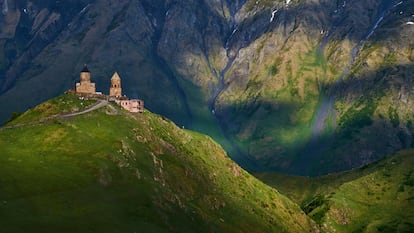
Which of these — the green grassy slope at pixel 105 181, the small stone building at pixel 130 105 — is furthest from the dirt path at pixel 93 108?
the small stone building at pixel 130 105

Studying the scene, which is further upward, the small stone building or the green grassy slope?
the small stone building

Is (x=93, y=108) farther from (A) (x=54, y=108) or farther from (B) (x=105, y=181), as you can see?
(B) (x=105, y=181)

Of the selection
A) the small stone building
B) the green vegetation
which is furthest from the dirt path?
the small stone building

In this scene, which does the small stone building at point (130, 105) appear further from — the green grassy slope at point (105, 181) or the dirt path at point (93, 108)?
the dirt path at point (93, 108)

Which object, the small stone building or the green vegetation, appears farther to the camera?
the small stone building

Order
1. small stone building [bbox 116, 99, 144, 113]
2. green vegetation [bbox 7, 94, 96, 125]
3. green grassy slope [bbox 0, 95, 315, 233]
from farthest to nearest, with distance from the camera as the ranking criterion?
small stone building [bbox 116, 99, 144, 113] < green vegetation [bbox 7, 94, 96, 125] < green grassy slope [bbox 0, 95, 315, 233]

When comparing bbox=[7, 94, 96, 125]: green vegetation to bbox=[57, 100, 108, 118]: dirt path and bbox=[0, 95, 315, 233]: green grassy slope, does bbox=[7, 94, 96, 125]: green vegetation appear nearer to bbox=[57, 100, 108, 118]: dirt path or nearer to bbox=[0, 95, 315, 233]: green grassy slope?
bbox=[0, 95, 315, 233]: green grassy slope

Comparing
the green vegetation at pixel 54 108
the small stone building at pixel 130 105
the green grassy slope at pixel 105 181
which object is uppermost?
the small stone building at pixel 130 105

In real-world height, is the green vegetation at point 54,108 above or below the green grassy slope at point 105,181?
above

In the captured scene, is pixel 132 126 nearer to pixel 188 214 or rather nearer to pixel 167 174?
pixel 167 174

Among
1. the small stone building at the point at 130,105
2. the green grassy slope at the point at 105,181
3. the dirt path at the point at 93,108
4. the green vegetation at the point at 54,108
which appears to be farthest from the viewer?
the small stone building at the point at 130,105
